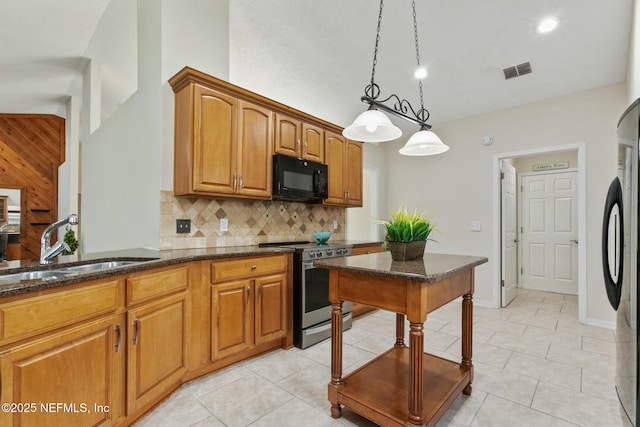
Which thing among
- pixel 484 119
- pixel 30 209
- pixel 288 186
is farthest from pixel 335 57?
pixel 30 209

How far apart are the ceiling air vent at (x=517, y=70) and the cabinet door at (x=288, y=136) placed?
2.37 m

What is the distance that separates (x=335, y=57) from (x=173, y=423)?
3421 millimetres

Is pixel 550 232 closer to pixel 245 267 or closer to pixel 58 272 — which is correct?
pixel 245 267

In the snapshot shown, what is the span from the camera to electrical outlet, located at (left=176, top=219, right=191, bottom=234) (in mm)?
2574

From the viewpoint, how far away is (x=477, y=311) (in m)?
4.01

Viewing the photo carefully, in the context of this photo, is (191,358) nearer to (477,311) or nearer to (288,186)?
(288,186)

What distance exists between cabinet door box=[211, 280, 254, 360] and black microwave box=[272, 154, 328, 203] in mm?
997

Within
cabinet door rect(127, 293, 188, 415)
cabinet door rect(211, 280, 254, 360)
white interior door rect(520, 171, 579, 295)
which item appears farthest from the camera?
white interior door rect(520, 171, 579, 295)

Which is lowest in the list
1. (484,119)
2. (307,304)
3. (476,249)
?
(307,304)

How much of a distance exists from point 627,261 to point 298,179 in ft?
8.15

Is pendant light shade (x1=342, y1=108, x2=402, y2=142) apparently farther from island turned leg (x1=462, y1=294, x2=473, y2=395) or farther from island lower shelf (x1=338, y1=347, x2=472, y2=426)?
island lower shelf (x1=338, y1=347, x2=472, y2=426)

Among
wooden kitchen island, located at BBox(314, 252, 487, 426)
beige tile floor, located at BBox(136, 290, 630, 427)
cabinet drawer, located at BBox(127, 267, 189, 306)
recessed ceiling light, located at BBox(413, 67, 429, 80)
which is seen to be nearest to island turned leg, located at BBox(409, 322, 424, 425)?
wooden kitchen island, located at BBox(314, 252, 487, 426)

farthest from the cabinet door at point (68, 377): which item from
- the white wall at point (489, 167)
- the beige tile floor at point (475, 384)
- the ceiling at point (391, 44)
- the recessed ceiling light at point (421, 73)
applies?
the white wall at point (489, 167)

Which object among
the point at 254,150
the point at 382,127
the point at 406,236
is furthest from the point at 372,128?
the point at 254,150
